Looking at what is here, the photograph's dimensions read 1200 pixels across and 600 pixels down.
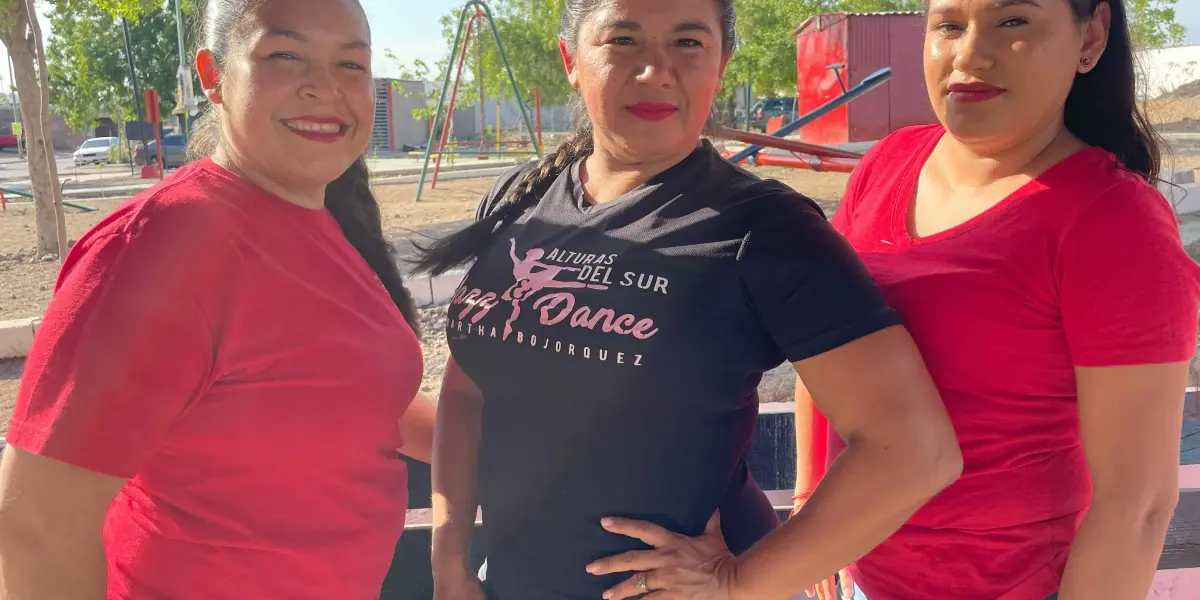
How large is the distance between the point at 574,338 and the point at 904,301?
487mm

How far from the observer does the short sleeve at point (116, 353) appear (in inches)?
44.9

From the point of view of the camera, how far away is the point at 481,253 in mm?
1577

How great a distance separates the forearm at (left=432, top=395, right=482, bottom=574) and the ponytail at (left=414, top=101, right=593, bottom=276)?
267 millimetres

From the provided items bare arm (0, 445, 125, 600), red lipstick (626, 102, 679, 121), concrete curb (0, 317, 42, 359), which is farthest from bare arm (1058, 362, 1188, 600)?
concrete curb (0, 317, 42, 359)

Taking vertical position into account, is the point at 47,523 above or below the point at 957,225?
below

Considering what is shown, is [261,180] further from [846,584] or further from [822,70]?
[822,70]

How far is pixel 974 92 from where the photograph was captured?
138 cm

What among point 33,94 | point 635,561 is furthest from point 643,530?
point 33,94

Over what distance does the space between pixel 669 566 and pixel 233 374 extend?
683 mm

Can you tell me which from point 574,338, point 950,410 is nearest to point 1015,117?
point 950,410

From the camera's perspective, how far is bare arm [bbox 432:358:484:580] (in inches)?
62.3

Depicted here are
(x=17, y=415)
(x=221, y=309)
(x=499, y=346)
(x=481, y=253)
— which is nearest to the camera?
(x=17, y=415)

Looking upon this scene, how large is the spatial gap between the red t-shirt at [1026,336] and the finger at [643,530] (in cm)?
38

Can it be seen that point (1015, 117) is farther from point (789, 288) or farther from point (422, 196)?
point (422, 196)
